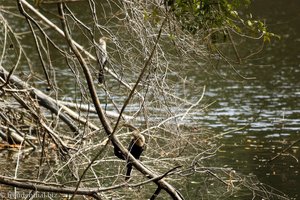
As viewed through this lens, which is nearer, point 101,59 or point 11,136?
point 101,59

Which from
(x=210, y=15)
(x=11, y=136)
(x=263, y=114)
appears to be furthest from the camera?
(x=263, y=114)

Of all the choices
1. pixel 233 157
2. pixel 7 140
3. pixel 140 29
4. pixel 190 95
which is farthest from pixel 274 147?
pixel 140 29

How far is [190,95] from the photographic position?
19125 millimetres

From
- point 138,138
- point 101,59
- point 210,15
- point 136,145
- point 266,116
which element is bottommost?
point 136,145

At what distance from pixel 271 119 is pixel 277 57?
720 cm

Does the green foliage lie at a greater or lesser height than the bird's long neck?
greater

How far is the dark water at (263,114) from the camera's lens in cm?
1424

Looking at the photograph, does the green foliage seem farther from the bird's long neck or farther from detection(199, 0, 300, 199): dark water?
detection(199, 0, 300, 199): dark water

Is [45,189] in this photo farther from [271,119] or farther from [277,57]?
[277,57]

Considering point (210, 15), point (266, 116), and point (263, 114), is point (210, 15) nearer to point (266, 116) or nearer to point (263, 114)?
point (266, 116)

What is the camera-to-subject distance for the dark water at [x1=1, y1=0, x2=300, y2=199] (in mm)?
14242

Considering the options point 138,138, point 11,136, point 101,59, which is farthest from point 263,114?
point 138,138

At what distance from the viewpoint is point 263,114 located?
60.4ft

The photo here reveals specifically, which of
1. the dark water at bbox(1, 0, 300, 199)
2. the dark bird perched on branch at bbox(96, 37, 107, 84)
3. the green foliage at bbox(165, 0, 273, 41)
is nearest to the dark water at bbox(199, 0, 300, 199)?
the dark water at bbox(1, 0, 300, 199)
